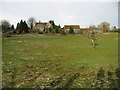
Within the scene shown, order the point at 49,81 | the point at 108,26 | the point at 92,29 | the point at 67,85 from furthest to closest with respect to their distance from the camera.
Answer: the point at 108,26 → the point at 92,29 → the point at 49,81 → the point at 67,85

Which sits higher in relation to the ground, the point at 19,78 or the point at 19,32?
the point at 19,32

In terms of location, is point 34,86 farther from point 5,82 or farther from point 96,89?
point 96,89

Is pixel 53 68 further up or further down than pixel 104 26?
further down

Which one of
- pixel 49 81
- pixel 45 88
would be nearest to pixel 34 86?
pixel 45 88

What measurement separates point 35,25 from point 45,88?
317ft

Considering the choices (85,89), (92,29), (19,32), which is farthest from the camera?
(19,32)

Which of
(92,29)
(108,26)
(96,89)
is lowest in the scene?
(96,89)

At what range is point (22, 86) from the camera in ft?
25.6

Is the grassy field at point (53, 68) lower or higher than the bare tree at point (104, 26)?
lower

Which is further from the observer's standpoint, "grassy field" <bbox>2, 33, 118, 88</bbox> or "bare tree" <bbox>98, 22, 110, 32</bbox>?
"bare tree" <bbox>98, 22, 110, 32</bbox>

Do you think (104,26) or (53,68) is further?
(104,26)

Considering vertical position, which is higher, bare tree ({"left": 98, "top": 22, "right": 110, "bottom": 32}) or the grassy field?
bare tree ({"left": 98, "top": 22, "right": 110, "bottom": 32})

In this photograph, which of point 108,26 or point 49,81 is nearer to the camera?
point 49,81

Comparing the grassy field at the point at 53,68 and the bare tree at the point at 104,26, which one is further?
the bare tree at the point at 104,26
